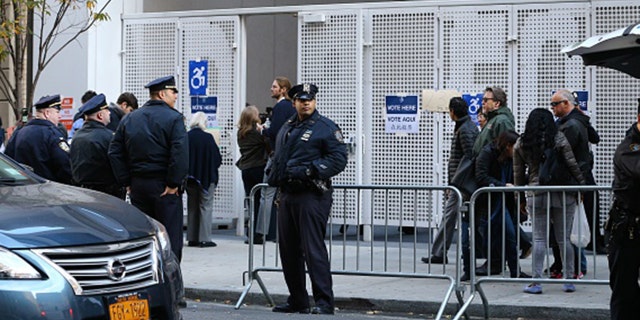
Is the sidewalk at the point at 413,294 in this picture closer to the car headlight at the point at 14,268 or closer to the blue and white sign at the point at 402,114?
the blue and white sign at the point at 402,114

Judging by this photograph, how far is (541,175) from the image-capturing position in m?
11.1

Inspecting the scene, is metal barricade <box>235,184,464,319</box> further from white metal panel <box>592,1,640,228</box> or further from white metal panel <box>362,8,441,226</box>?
white metal panel <box>592,1,640,228</box>

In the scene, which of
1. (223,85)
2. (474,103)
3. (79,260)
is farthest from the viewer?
(223,85)

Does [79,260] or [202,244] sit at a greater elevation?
[79,260]

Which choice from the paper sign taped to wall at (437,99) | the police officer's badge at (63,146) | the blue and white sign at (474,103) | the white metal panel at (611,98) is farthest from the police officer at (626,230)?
the paper sign taped to wall at (437,99)

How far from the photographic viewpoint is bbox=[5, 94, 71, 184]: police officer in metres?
11.6

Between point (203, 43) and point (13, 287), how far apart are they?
10.9 metres

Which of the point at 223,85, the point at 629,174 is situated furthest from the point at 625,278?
the point at 223,85

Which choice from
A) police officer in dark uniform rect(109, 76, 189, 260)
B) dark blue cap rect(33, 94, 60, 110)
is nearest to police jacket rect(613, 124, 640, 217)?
police officer in dark uniform rect(109, 76, 189, 260)

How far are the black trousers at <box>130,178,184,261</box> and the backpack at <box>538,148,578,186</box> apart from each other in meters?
3.47

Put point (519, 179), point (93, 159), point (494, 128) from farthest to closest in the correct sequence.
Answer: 1. point (494, 128)
2. point (519, 179)
3. point (93, 159)

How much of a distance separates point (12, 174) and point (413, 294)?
4.66 metres

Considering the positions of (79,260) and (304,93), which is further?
(304,93)

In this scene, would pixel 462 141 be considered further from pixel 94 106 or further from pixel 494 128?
pixel 94 106
